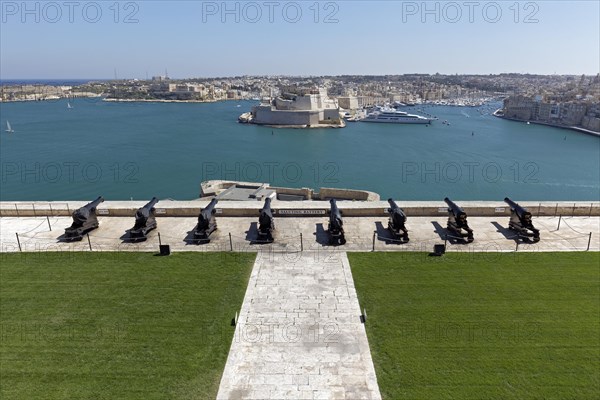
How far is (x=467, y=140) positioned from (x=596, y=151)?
17939 mm

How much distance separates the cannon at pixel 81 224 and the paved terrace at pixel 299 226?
0.23 metres

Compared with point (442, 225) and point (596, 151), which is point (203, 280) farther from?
point (596, 151)

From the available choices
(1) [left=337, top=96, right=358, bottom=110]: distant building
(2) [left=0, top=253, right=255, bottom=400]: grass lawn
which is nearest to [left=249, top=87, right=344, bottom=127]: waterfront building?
(1) [left=337, top=96, right=358, bottom=110]: distant building

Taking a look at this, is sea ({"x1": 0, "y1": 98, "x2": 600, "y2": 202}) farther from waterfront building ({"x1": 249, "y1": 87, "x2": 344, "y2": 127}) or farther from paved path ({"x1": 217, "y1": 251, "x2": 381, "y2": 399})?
paved path ({"x1": 217, "y1": 251, "x2": 381, "y2": 399})

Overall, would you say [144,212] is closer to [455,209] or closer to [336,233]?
[336,233]

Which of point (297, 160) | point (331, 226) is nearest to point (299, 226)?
point (331, 226)

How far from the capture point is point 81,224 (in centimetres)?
1102

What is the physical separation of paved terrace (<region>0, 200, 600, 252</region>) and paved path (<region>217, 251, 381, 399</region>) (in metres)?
1.56

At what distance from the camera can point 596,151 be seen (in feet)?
188

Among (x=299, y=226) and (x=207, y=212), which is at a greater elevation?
(x=207, y=212)

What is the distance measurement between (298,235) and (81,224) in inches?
245

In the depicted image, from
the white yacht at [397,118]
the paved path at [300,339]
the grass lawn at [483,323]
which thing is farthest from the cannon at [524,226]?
the white yacht at [397,118]

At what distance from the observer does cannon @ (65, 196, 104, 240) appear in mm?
10828

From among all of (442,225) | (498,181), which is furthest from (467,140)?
(442,225)
